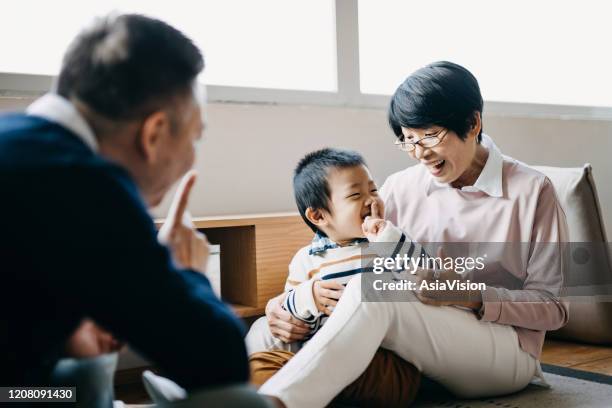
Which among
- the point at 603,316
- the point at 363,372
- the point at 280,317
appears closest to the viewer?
the point at 363,372

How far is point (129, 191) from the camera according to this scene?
0.72 metres

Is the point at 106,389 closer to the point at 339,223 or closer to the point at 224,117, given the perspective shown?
the point at 339,223

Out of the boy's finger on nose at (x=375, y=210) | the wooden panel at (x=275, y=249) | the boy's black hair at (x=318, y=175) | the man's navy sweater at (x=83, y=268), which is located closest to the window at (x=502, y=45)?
the wooden panel at (x=275, y=249)

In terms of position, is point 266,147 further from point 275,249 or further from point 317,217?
point 317,217

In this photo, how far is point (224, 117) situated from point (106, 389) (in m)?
1.67

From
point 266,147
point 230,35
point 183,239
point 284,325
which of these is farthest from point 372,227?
point 230,35

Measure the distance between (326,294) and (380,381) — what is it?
254 millimetres

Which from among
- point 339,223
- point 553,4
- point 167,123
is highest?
point 553,4

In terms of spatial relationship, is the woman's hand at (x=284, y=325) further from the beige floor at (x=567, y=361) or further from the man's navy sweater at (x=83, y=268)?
the man's navy sweater at (x=83, y=268)

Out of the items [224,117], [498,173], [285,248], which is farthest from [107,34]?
[224,117]

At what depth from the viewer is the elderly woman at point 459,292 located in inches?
62.3

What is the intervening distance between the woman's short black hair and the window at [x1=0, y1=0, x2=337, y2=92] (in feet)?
2.61

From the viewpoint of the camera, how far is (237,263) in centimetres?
245

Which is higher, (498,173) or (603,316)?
(498,173)
